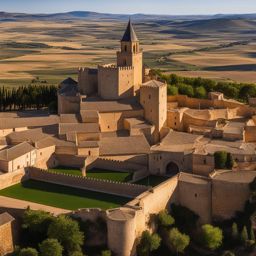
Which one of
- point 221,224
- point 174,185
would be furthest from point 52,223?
point 221,224

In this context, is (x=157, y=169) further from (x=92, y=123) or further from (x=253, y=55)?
(x=253, y=55)

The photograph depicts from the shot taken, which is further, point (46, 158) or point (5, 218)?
point (46, 158)

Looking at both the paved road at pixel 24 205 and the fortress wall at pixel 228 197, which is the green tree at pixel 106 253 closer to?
the paved road at pixel 24 205

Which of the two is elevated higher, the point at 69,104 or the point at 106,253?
the point at 69,104

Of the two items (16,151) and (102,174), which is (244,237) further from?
(16,151)

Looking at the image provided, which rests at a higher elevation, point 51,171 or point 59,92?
point 59,92

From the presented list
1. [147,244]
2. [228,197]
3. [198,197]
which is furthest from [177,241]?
[228,197]

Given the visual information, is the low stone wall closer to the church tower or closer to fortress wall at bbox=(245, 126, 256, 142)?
fortress wall at bbox=(245, 126, 256, 142)
